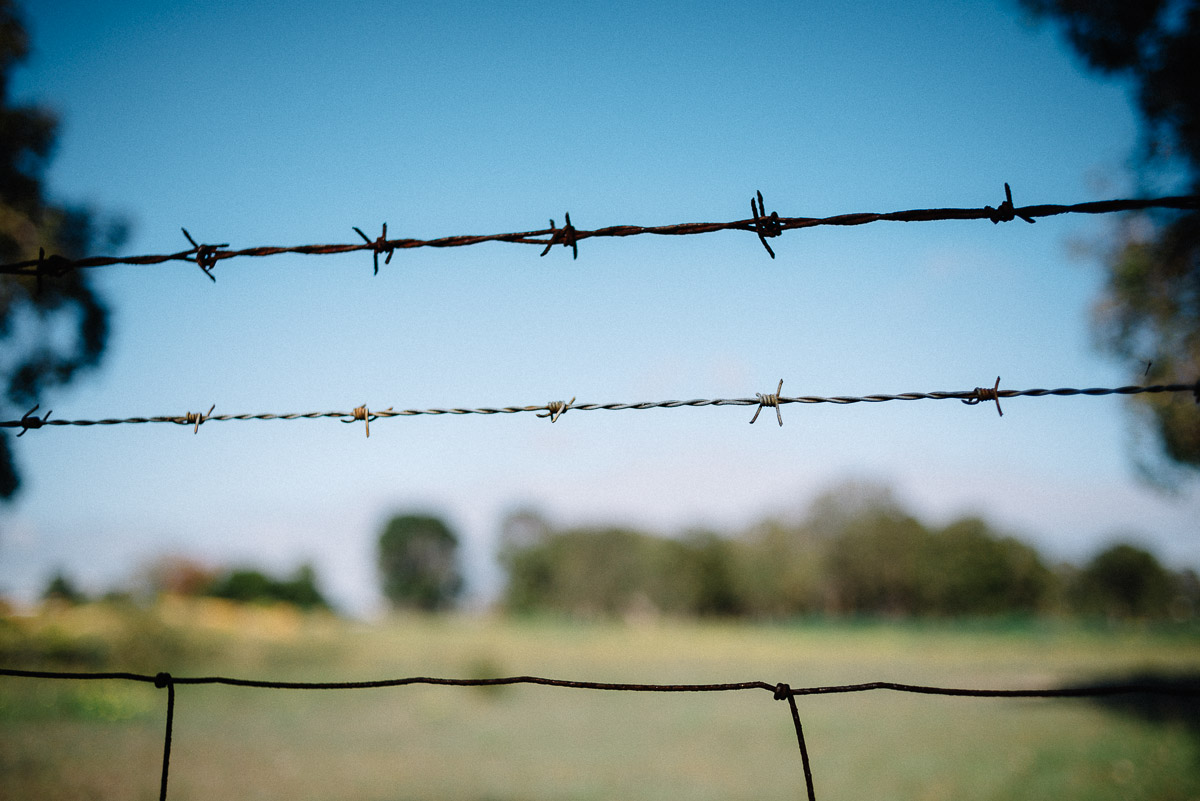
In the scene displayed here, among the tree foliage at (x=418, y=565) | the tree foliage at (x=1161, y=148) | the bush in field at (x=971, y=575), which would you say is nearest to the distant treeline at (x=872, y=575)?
the bush in field at (x=971, y=575)

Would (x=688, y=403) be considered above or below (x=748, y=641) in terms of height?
above

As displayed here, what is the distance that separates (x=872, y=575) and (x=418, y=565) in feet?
194

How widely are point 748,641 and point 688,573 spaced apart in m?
25.7

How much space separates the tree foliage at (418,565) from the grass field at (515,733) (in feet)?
217

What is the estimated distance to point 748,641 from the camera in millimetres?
34500

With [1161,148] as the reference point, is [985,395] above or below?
below

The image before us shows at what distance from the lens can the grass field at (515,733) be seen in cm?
800

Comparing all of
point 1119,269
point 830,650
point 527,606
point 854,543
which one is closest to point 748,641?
point 830,650

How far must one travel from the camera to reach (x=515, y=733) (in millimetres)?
11727

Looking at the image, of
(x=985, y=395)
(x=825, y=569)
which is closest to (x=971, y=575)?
(x=825, y=569)

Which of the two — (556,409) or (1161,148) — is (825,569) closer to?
(1161,148)

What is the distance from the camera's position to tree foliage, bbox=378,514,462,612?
86062mm

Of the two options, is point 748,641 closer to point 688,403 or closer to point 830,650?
point 830,650

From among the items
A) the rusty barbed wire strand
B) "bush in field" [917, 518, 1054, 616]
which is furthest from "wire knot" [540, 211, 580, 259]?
"bush in field" [917, 518, 1054, 616]
